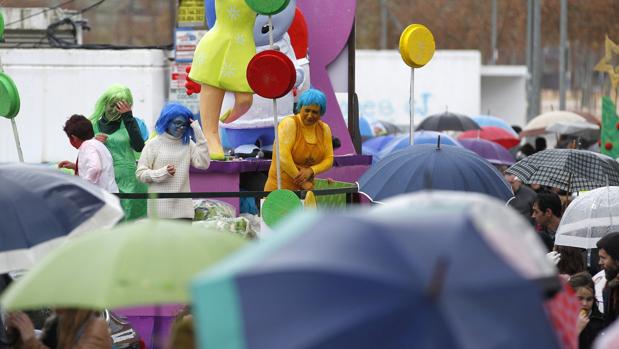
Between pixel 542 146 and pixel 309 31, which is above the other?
pixel 309 31

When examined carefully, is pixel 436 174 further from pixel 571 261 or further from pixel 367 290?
pixel 367 290

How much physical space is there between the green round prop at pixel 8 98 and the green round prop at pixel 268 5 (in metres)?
1.89

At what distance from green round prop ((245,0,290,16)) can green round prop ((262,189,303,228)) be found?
1.27 metres

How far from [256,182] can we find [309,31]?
9.78ft

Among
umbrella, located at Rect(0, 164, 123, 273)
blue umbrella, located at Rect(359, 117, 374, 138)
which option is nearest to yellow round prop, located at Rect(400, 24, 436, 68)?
umbrella, located at Rect(0, 164, 123, 273)

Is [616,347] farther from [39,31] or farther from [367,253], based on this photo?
[39,31]

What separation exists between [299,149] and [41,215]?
467cm

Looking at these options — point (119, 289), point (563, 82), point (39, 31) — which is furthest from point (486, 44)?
point (119, 289)

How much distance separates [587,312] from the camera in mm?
8008

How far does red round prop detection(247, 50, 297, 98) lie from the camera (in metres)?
10.7

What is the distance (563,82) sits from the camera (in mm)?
38688

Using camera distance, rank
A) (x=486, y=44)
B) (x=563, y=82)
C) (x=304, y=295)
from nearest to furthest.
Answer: (x=304, y=295) < (x=563, y=82) < (x=486, y=44)

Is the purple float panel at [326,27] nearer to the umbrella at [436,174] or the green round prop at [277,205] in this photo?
the green round prop at [277,205]

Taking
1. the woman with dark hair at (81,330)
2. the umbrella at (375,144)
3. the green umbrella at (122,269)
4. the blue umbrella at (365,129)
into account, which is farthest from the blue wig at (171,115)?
the blue umbrella at (365,129)
